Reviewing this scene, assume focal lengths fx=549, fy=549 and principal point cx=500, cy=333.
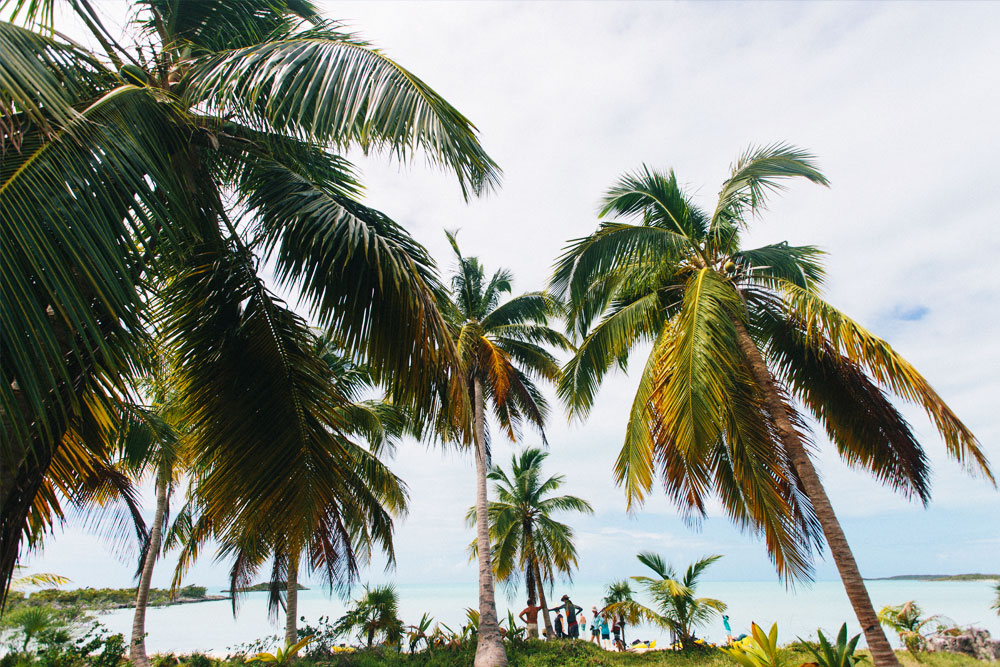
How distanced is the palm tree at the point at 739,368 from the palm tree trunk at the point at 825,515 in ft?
0.06

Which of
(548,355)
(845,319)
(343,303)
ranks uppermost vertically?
(548,355)

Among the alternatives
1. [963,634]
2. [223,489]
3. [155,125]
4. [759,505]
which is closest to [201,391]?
[223,489]

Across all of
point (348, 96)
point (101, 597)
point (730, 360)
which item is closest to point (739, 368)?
point (730, 360)

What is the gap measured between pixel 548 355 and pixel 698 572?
706 cm

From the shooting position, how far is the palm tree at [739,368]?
705 centimetres

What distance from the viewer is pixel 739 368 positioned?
824 centimetres

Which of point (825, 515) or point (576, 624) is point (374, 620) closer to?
point (576, 624)

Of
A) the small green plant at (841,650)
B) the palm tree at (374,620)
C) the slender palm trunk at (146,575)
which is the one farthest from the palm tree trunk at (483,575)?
the small green plant at (841,650)

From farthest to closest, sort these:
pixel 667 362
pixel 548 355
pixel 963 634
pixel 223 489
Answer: pixel 548 355, pixel 963 634, pixel 667 362, pixel 223 489

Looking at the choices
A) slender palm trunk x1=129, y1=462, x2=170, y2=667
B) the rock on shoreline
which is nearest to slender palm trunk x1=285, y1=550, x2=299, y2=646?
slender palm trunk x1=129, y1=462, x2=170, y2=667

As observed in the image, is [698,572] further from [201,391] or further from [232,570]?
[201,391]

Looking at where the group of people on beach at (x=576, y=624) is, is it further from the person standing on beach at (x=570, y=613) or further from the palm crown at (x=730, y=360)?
the palm crown at (x=730, y=360)

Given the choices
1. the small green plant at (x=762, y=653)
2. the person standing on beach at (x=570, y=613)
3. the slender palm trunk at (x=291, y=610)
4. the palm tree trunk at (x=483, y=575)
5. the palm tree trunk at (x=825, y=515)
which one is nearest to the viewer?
the small green plant at (x=762, y=653)

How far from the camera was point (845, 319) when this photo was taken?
23.9 feet
